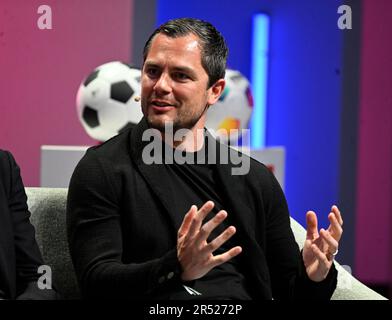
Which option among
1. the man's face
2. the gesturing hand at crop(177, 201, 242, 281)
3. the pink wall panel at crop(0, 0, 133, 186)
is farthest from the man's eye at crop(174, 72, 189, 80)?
the pink wall panel at crop(0, 0, 133, 186)

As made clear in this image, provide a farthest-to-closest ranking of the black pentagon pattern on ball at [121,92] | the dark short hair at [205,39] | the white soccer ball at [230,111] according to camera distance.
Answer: the white soccer ball at [230,111] → the black pentagon pattern on ball at [121,92] → the dark short hair at [205,39]

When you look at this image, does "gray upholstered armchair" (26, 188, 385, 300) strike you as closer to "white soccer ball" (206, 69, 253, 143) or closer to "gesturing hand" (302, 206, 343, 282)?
"gesturing hand" (302, 206, 343, 282)

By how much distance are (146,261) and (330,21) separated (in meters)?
2.39

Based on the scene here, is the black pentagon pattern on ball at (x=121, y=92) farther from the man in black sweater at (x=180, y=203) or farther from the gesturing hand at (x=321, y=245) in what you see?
the gesturing hand at (x=321, y=245)

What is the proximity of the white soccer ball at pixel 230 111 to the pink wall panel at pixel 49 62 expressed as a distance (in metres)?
0.79

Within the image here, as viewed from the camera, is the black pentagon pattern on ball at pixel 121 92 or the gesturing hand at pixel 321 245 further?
the black pentagon pattern on ball at pixel 121 92

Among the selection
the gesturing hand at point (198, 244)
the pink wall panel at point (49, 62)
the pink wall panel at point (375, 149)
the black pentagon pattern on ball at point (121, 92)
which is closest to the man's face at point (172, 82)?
the gesturing hand at point (198, 244)

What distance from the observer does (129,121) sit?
2402mm

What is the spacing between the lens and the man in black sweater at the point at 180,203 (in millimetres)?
1365

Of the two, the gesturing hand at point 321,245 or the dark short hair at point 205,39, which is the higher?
the dark short hair at point 205,39

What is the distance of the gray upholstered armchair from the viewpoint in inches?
61.7

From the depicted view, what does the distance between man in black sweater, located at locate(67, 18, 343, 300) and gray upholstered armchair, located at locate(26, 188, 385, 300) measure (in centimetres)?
16

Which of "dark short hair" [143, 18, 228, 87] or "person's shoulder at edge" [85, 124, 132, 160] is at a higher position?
"dark short hair" [143, 18, 228, 87]
